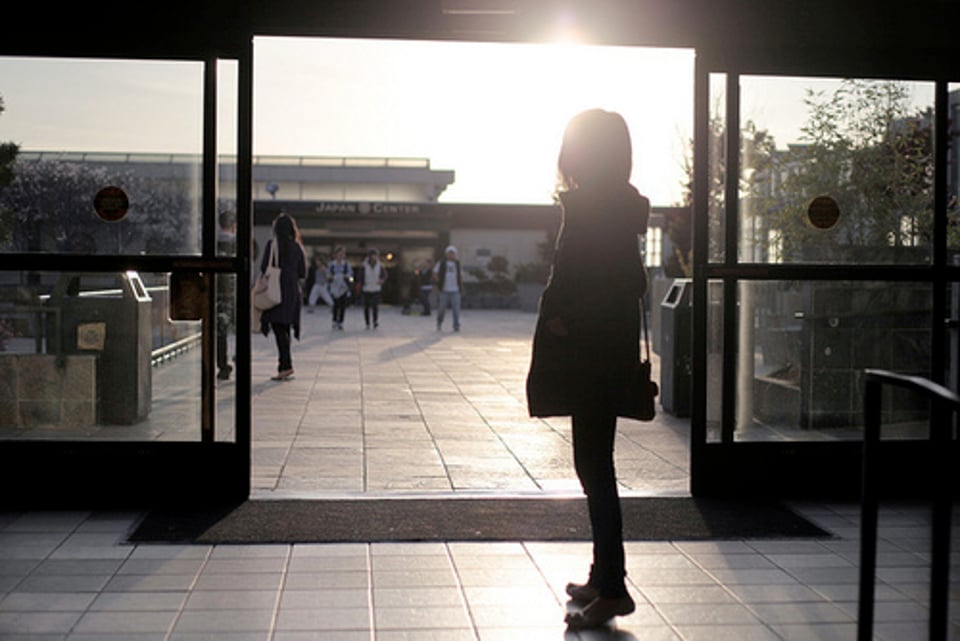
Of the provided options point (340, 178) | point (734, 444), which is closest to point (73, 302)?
point (734, 444)

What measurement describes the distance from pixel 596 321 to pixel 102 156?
10.6 ft

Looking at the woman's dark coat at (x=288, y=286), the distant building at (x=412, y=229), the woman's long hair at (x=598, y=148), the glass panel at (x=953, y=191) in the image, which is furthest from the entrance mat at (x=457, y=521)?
the distant building at (x=412, y=229)

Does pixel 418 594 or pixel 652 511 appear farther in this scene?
pixel 652 511

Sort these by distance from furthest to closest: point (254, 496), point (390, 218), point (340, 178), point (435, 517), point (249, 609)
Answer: point (340, 178)
point (390, 218)
point (254, 496)
point (435, 517)
point (249, 609)

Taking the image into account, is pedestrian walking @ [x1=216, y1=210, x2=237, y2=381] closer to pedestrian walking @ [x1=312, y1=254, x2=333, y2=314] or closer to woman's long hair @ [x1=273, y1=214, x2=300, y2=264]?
woman's long hair @ [x1=273, y1=214, x2=300, y2=264]

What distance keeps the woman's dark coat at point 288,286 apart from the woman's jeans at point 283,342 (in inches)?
3.2

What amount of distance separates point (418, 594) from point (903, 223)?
12.0 feet

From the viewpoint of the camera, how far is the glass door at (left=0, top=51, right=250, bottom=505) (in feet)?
20.2

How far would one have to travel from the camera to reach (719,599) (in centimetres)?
453

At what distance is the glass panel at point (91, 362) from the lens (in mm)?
6207

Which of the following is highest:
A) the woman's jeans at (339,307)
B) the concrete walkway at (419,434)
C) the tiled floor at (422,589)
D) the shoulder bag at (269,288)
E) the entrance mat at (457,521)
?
the shoulder bag at (269,288)

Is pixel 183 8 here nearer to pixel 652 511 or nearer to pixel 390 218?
pixel 652 511

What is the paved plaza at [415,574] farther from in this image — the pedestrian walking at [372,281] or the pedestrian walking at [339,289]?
the pedestrian walking at [339,289]

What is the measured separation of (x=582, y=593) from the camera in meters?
4.39
